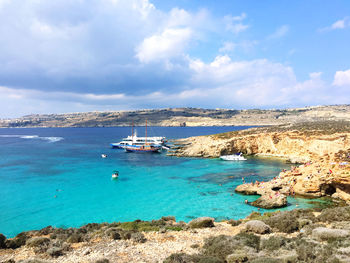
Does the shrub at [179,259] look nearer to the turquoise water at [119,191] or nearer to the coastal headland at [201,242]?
the coastal headland at [201,242]

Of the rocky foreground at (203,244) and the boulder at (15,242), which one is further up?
the rocky foreground at (203,244)

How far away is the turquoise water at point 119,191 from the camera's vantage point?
75.7ft

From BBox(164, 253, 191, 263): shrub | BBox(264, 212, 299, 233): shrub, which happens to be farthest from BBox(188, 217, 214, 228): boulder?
BBox(164, 253, 191, 263): shrub

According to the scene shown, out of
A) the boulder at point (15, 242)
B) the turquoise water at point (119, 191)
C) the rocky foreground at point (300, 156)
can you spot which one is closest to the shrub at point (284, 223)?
the turquoise water at point (119, 191)

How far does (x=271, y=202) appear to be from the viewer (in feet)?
77.3

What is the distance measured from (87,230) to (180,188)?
1832 cm

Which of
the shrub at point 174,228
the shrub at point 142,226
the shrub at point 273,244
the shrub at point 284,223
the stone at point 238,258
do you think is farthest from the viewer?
the shrub at point 142,226

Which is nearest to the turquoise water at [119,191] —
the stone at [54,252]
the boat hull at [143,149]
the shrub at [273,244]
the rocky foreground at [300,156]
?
the rocky foreground at [300,156]

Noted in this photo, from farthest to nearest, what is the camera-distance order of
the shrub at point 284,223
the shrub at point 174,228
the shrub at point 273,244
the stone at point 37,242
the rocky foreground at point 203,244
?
the shrub at point 174,228, the shrub at point 284,223, the stone at point 37,242, the shrub at point 273,244, the rocky foreground at point 203,244

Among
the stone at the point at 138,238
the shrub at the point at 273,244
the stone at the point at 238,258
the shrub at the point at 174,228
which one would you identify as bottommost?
the shrub at the point at 174,228

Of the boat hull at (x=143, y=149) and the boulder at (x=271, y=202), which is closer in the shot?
the boulder at (x=271, y=202)

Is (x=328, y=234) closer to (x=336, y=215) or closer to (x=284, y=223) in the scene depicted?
(x=284, y=223)

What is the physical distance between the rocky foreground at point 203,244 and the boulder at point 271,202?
8.72 meters

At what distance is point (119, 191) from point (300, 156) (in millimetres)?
37916
